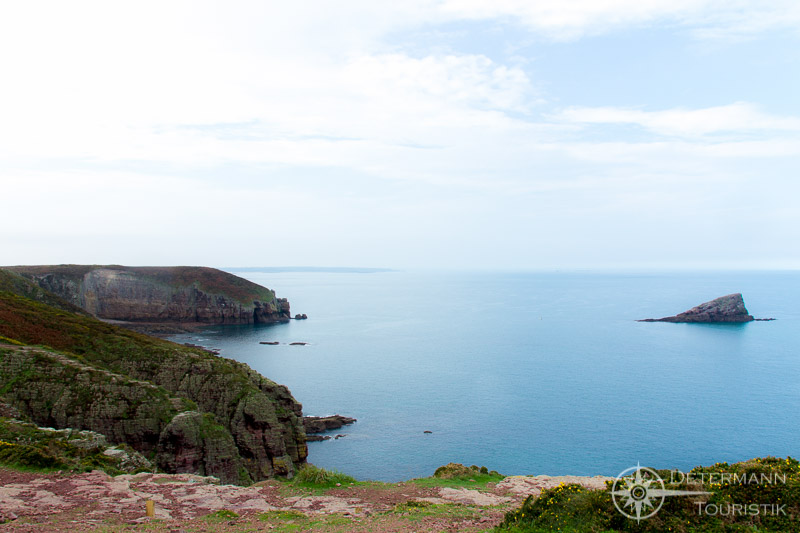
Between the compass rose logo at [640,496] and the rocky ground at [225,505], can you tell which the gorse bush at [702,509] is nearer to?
the compass rose logo at [640,496]

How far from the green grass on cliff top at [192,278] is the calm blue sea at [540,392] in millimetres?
16545

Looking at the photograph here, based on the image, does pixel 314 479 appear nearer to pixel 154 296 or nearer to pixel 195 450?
pixel 195 450

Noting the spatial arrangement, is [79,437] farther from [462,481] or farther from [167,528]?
[462,481]

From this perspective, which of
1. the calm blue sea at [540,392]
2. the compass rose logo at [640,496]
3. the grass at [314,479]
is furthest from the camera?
the calm blue sea at [540,392]

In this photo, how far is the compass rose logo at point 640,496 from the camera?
53.4 ft

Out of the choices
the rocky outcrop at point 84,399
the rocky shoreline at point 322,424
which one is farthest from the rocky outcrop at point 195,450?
the rocky shoreline at point 322,424

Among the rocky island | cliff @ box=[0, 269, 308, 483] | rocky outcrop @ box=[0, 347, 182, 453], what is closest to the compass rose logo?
cliff @ box=[0, 269, 308, 483]

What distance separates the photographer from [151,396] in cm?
3712

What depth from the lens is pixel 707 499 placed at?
647 inches

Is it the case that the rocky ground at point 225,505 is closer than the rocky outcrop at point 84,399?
Yes

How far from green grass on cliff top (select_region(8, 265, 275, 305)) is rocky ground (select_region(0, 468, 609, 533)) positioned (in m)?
153

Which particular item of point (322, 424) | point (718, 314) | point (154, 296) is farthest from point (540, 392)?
point (154, 296)

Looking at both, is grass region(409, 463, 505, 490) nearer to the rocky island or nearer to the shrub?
the shrub

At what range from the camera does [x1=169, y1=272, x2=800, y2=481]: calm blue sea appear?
58781 millimetres
